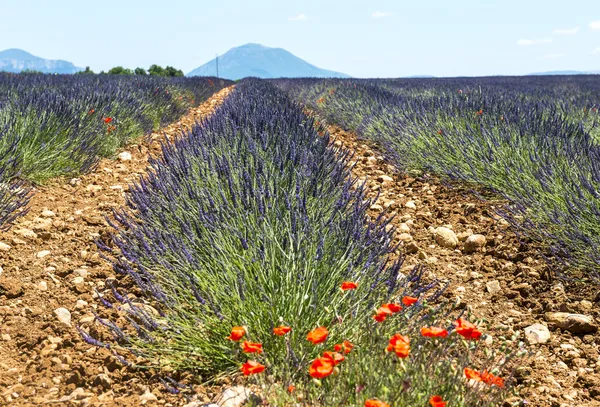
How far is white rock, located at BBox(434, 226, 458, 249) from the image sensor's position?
3.64 meters

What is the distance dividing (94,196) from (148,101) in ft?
16.8

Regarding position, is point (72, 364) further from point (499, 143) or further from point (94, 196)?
point (499, 143)

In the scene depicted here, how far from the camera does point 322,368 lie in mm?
1277

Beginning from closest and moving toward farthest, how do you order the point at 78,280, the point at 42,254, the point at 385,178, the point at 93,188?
the point at 78,280 → the point at 42,254 → the point at 93,188 → the point at 385,178

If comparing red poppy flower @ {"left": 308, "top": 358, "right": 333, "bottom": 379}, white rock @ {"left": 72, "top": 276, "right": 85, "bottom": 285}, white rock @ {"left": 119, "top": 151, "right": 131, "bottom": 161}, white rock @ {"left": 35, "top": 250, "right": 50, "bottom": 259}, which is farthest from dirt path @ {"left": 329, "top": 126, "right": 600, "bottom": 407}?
white rock @ {"left": 119, "top": 151, "right": 131, "bottom": 161}

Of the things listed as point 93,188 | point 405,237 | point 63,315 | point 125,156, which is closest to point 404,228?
point 405,237

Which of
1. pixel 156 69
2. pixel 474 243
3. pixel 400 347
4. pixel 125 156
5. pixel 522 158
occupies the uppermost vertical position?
pixel 156 69

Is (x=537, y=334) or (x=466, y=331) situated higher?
(x=466, y=331)

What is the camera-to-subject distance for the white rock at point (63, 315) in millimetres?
2385

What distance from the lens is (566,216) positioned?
3074 millimetres

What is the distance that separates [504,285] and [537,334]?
63 cm

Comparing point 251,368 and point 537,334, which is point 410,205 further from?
point 251,368

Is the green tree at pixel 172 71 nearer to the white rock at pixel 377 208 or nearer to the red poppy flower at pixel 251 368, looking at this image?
the white rock at pixel 377 208

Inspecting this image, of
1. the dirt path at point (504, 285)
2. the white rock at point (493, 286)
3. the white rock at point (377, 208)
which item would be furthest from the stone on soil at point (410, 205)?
the white rock at point (493, 286)
